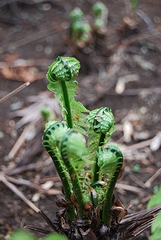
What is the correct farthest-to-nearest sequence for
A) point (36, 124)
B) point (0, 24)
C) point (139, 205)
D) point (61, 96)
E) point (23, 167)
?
point (0, 24)
point (36, 124)
point (23, 167)
point (139, 205)
point (61, 96)

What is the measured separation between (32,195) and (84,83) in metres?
0.97

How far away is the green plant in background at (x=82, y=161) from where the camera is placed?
3.31ft

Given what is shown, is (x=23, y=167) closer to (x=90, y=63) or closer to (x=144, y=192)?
(x=144, y=192)

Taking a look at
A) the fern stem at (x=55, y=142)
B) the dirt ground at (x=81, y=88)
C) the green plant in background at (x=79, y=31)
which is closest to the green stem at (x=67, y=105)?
the fern stem at (x=55, y=142)

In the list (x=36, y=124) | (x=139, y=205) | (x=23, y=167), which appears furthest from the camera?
(x=36, y=124)

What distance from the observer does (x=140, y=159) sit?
2002 millimetres

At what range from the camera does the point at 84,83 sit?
2.53 meters

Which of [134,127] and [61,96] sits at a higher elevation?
[61,96]

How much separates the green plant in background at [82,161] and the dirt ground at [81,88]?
1.13 feet

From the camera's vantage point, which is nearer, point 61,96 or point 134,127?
point 61,96

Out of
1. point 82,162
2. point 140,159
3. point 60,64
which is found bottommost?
point 140,159

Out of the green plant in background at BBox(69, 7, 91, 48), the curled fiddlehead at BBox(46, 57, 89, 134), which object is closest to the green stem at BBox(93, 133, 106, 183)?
the curled fiddlehead at BBox(46, 57, 89, 134)

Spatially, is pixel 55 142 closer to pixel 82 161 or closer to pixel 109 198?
pixel 82 161

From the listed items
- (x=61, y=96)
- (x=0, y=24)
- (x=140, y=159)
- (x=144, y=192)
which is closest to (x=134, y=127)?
(x=140, y=159)
